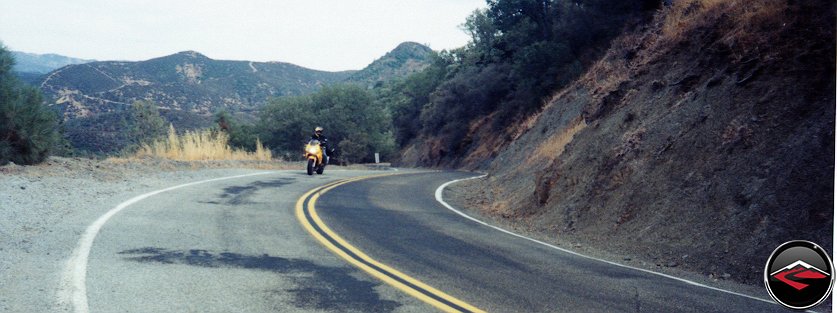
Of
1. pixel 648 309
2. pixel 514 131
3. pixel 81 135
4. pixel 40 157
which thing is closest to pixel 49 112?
pixel 40 157

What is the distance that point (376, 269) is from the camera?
23.0 ft

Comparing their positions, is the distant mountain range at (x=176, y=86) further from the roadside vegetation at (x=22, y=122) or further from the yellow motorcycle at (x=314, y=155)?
the yellow motorcycle at (x=314, y=155)

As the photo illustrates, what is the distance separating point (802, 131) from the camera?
31.3 ft

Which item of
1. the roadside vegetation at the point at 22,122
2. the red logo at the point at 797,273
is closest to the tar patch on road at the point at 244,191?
the roadside vegetation at the point at 22,122

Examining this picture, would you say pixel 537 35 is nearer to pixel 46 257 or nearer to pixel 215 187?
pixel 215 187

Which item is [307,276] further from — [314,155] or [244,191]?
[314,155]

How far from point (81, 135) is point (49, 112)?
128ft

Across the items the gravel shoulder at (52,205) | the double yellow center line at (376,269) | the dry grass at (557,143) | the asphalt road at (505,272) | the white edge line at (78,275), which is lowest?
the asphalt road at (505,272)

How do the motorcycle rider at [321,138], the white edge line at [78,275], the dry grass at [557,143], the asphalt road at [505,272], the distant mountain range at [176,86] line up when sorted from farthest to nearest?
1. the distant mountain range at [176,86]
2. the motorcycle rider at [321,138]
3. the dry grass at [557,143]
4. the asphalt road at [505,272]
5. the white edge line at [78,275]

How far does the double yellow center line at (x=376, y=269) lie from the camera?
18.9 ft

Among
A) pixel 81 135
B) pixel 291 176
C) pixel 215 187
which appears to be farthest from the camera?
pixel 81 135

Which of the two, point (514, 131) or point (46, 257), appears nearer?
point (46, 257)

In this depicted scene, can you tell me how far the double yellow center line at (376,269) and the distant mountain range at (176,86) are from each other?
10.4m

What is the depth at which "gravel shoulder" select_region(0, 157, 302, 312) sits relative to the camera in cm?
571
